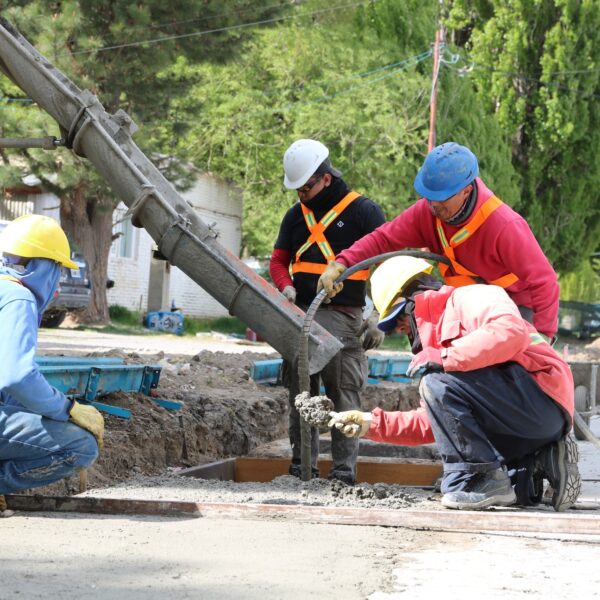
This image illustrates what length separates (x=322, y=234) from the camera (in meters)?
6.58

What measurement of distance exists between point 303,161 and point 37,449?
2.59 m

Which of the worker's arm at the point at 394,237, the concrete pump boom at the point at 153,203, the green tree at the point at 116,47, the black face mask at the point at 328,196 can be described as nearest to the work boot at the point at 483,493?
the worker's arm at the point at 394,237

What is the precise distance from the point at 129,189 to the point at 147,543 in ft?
10.0

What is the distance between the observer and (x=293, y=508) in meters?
5.02

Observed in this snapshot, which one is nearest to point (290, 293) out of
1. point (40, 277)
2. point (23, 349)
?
point (40, 277)

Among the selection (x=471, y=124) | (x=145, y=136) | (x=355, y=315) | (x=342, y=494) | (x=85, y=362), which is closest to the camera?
(x=342, y=494)

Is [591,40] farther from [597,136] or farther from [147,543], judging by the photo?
[147,543]

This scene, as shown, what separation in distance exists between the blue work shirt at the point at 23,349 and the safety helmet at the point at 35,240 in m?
0.05

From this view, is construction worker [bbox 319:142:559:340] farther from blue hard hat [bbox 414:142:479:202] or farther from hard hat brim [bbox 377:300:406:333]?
hard hat brim [bbox 377:300:406:333]

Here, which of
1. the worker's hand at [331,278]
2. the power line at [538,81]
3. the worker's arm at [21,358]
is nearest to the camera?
the worker's arm at [21,358]

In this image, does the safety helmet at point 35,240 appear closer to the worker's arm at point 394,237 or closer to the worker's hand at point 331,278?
the worker's hand at point 331,278

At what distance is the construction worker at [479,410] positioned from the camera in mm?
5203

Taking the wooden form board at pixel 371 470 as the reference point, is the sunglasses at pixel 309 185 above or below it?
above

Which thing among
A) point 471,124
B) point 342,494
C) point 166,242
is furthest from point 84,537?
point 471,124
